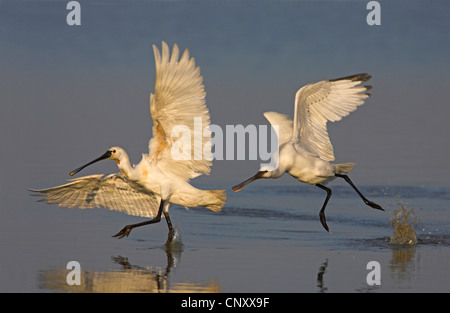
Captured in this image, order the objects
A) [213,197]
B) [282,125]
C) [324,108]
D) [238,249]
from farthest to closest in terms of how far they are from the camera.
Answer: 1. [282,125]
2. [324,108]
3. [213,197]
4. [238,249]

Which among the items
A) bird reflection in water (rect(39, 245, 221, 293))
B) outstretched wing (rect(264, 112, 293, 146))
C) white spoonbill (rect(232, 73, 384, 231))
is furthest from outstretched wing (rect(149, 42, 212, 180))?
bird reflection in water (rect(39, 245, 221, 293))

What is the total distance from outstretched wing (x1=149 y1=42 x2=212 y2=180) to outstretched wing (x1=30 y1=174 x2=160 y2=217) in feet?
3.02

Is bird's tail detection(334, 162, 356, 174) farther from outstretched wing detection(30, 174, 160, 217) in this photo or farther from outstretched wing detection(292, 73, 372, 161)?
outstretched wing detection(30, 174, 160, 217)

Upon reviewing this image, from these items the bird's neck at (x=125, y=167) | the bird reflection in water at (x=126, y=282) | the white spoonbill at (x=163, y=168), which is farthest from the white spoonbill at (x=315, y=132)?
the bird reflection in water at (x=126, y=282)

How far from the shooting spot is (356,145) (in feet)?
74.5

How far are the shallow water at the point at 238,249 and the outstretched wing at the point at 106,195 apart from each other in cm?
45

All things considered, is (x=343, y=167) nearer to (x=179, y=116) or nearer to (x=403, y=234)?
(x=403, y=234)

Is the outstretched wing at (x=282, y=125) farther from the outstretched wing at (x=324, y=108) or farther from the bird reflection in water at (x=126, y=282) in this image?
the bird reflection in water at (x=126, y=282)

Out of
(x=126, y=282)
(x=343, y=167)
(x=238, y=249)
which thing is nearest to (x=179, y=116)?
(x=238, y=249)

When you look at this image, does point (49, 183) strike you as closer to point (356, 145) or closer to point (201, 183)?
point (201, 183)

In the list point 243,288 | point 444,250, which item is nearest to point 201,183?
point 444,250

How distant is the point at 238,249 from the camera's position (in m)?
12.4

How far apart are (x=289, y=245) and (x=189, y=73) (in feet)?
9.94

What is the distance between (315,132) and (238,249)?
2358 mm
